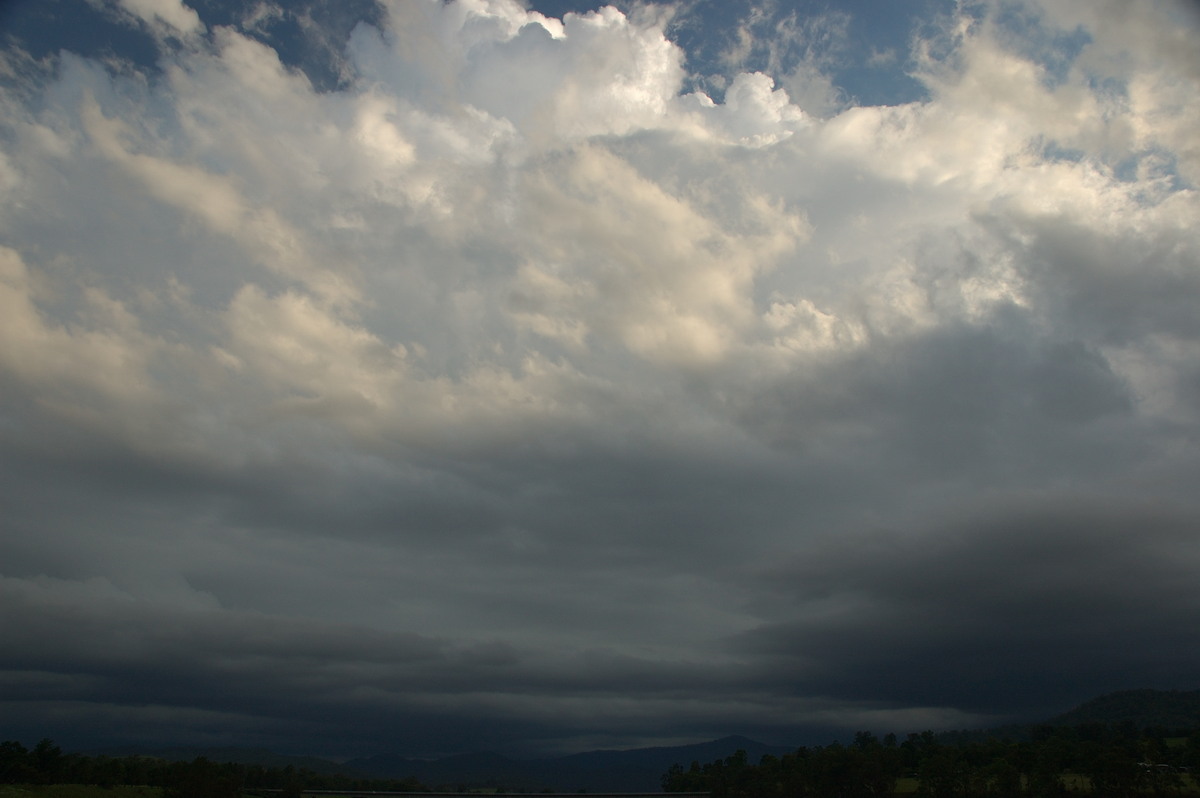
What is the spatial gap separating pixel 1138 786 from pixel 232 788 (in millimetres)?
155640

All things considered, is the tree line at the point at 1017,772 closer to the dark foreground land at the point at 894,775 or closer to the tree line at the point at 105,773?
the dark foreground land at the point at 894,775

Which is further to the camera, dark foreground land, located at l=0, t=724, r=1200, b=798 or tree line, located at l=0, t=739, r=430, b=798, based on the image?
dark foreground land, located at l=0, t=724, r=1200, b=798

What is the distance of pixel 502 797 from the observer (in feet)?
591

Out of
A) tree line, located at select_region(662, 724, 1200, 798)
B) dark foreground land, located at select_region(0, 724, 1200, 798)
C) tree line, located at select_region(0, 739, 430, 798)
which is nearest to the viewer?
tree line, located at select_region(0, 739, 430, 798)

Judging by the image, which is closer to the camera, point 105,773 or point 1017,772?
point 105,773

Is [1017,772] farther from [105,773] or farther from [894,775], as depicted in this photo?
[105,773]

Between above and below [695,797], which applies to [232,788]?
above

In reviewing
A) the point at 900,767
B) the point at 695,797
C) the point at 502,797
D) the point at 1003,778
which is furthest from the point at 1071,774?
the point at 502,797

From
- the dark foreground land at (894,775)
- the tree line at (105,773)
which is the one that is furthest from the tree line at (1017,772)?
the tree line at (105,773)

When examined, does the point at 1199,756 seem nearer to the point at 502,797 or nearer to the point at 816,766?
the point at 816,766

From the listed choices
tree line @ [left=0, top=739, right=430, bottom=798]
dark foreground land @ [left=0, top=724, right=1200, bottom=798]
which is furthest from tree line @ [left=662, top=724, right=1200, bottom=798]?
tree line @ [left=0, top=739, right=430, bottom=798]

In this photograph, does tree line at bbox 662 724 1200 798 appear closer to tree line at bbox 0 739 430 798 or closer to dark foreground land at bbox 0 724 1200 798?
dark foreground land at bbox 0 724 1200 798

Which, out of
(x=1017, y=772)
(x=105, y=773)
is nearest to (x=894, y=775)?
(x=1017, y=772)

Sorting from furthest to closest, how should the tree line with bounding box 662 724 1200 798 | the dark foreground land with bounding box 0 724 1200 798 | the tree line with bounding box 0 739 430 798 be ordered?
the tree line with bounding box 662 724 1200 798, the dark foreground land with bounding box 0 724 1200 798, the tree line with bounding box 0 739 430 798
